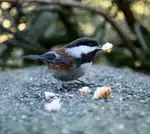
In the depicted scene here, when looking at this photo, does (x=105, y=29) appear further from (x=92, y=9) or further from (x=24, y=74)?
(x=24, y=74)

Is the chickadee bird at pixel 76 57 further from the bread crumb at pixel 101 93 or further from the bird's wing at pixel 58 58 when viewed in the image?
the bread crumb at pixel 101 93

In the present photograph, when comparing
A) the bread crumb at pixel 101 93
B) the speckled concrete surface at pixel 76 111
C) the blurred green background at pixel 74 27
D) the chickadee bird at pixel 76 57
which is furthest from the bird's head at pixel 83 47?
the blurred green background at pixel 74 27

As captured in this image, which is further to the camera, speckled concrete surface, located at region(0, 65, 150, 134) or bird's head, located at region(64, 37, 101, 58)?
bird's head, located at region(64, 37, 101, 58)

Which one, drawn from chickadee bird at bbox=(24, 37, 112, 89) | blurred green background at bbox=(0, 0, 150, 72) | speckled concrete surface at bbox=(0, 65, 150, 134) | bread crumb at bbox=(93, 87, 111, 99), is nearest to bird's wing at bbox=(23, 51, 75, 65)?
chickadee bird at bbox=(24, 37, 112, 89)

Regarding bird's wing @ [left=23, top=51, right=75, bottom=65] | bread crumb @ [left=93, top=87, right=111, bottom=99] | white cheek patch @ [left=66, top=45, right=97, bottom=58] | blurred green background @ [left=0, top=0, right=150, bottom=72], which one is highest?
white cheek patch @ [left=66, top=45, right=97, bottom=58]

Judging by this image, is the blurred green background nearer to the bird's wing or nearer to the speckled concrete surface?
the bird's wing

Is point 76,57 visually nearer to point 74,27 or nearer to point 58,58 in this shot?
point 58,58

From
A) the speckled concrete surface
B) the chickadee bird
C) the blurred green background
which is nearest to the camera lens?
the speckled concrete surface
